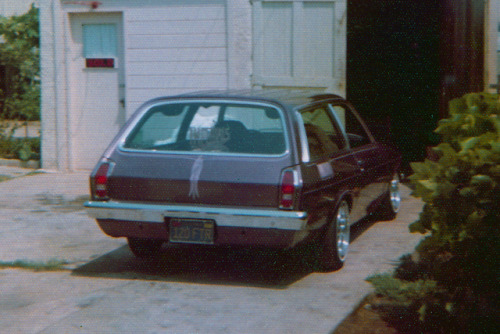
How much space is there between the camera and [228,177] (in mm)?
5570

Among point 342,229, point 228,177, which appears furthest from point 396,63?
point 228,177

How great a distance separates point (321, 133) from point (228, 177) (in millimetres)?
1137

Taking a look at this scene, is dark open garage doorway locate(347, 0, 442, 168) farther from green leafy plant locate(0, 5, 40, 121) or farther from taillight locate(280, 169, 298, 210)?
taillight locate(280, 169, 298, 210)

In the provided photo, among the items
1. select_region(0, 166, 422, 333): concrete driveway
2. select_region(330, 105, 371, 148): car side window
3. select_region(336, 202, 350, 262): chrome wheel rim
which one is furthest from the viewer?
select_region(330, 105, 371, 148): car side window

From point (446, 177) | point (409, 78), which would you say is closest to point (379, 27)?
point (409, 78)

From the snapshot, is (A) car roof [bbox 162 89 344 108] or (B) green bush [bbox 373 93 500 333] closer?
(B) green bush [bbox 373 93 500 333]

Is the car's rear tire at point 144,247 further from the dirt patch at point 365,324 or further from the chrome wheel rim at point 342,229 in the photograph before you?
the dirt patch at point 365,324

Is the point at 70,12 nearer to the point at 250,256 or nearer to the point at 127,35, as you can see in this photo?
the point at 127,35

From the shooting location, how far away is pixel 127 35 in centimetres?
1109

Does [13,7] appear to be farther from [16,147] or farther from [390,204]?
[390,204]

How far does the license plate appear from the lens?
18.4ft

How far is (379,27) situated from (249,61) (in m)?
5.00

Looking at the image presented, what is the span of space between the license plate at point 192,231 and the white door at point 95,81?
5858mm

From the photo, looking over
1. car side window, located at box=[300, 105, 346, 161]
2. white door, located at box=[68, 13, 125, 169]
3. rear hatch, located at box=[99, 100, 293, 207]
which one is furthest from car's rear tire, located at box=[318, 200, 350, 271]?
white door, located at box=[68, 13, 125, 169]
